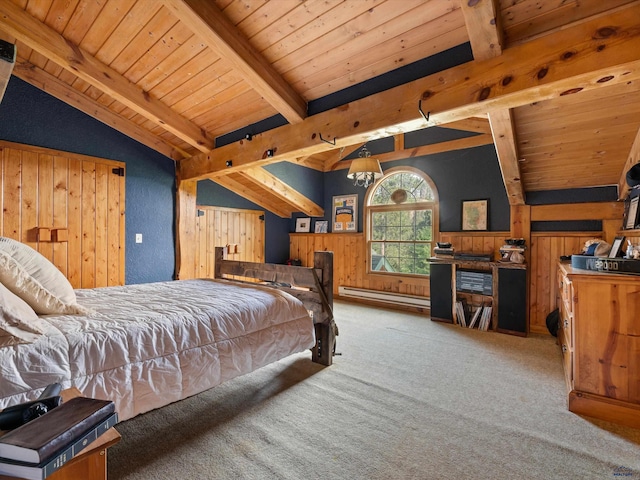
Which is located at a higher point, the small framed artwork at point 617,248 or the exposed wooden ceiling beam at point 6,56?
the exposed wooden ceiling beam at point 6,56

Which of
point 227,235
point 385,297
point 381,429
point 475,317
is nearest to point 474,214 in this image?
point 475,317

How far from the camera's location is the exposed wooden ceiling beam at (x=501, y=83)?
5.29ft

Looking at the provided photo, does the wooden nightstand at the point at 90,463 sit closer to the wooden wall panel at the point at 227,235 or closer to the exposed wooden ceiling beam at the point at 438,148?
the wooden wall panel at the point at 227,235

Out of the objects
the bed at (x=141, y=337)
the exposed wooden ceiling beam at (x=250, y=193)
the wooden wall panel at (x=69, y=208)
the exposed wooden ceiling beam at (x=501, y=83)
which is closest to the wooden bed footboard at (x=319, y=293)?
the bed at (x=141, y=337)

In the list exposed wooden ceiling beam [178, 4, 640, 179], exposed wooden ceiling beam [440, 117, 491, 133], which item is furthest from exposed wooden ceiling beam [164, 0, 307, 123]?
exposed wooden ceiling beam [440, 117, 491, 133]

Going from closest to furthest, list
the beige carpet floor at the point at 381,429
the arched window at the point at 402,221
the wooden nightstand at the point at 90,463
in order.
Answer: the wooden nightstand at the point at 90,463, the beige carpet floor at the point at 381,429, the arched window at the point at 402,221

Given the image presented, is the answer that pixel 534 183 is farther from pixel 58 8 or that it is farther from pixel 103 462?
pixel 58 8

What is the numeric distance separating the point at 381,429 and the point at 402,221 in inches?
141

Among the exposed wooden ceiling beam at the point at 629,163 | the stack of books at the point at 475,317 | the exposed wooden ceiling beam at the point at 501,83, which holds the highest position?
the exposed wooden ceiling beam at the point at 501,83

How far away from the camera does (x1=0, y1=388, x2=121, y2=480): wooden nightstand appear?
31.5 inches

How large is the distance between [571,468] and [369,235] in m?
3.95

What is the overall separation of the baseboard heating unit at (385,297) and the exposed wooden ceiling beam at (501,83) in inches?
112

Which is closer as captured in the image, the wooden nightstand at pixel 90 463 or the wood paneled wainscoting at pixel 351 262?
the wooden nightstand at pixel 90 463

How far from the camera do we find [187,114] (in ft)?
11.6
